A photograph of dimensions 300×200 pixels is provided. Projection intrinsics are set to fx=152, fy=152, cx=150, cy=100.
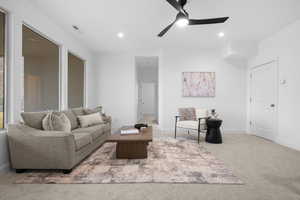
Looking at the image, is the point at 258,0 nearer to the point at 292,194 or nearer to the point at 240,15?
the point at 240,15

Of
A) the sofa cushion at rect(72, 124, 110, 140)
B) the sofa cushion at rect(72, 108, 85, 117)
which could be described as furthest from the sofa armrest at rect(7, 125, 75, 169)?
the sofa cushion at rect(72, 108, 85, 117)

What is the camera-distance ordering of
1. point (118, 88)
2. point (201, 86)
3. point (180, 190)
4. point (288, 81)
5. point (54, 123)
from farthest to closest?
point (118, 88) → point (201, 86) → point (288, 81) → point (54, 123) → point (180, 190)

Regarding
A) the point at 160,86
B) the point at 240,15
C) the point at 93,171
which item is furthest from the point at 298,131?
the point at 93,171

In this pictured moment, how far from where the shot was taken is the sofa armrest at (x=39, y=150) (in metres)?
2.10

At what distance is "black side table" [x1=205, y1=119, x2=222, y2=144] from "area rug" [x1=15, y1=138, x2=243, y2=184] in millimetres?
923

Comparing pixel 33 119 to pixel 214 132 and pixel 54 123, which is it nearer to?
pixel 54 123

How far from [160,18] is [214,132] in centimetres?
297

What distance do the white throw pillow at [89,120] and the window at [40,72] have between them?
2.11ft

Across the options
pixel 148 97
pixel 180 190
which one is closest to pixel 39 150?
pixel 180 190

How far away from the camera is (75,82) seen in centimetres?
437

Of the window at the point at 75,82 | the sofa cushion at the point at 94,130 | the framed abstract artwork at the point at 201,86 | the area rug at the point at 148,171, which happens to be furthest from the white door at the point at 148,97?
the area rug at the point at 148,171

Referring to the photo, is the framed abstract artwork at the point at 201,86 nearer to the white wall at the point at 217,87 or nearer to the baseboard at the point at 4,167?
the white wall at the point at 217,87

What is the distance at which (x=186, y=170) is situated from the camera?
2250 millimetres

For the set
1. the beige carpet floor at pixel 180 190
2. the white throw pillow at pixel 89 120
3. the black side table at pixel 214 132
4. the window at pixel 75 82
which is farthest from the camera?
the window at pixel 75 82
